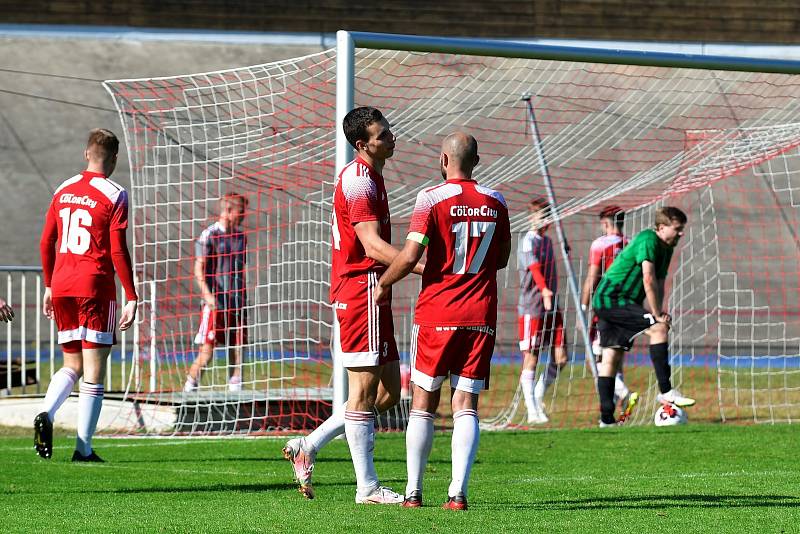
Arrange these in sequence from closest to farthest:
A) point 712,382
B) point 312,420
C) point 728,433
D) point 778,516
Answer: point 778,516, point 728,433, point 312,420, point 712,382

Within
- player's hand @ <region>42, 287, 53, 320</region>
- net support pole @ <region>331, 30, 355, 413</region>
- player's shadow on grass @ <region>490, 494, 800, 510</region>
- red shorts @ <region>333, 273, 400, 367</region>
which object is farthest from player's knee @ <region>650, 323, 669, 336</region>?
red shorts @ <region>333, 273, 400, 367</region>

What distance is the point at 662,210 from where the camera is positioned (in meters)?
10.6

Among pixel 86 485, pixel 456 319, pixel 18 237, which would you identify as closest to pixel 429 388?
pixel 456 319

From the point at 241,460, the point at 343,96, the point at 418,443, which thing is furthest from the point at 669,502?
the point at 343,96

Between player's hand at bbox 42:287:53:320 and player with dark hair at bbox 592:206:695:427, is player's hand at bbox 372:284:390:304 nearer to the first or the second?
player's hand at bbox 42:287:53:320

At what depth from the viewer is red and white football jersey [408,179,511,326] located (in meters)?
5.65

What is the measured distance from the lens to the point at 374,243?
18.9 feet

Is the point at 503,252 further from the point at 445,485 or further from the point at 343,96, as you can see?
the point at 343,96

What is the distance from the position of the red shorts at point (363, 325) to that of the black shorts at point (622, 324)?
5347mm

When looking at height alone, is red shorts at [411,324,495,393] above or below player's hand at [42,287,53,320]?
below

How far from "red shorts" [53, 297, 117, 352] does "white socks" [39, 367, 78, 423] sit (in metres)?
0.21

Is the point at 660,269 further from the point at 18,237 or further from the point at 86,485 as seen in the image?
the point at 18,237

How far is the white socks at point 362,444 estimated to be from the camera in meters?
5.94

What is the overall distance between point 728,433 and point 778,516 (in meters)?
4.54
